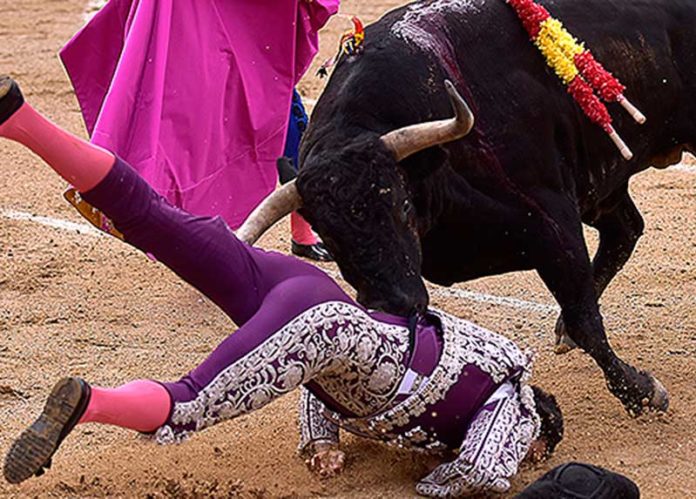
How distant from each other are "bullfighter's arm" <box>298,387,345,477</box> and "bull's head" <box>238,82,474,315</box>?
0.30 m

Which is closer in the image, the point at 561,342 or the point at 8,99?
the point at 8,99

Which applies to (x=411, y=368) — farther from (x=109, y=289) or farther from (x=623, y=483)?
(x=109, y=289)

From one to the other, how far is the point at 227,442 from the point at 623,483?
4.13ft

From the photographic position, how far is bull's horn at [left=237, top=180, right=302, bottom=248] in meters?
3.95

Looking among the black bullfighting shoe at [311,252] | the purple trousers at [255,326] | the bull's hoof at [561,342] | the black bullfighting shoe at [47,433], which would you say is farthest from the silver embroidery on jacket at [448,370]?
the black bullfighting shoe at [311,252]

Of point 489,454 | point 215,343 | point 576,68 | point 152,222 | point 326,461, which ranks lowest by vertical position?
point 215,343

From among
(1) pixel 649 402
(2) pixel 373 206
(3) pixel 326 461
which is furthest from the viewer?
(1) pixel 649 402

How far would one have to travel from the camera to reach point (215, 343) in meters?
4.95

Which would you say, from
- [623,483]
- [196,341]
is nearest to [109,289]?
[196,341]

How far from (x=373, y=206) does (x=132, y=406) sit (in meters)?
1.05

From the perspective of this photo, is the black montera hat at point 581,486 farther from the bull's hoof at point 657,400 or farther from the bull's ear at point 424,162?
the bull's ear at point 424,162

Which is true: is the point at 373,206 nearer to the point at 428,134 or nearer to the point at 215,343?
the point at 428,134

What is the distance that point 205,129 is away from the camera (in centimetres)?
518

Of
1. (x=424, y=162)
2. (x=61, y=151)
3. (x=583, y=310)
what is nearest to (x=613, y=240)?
(x=583, y=310)
